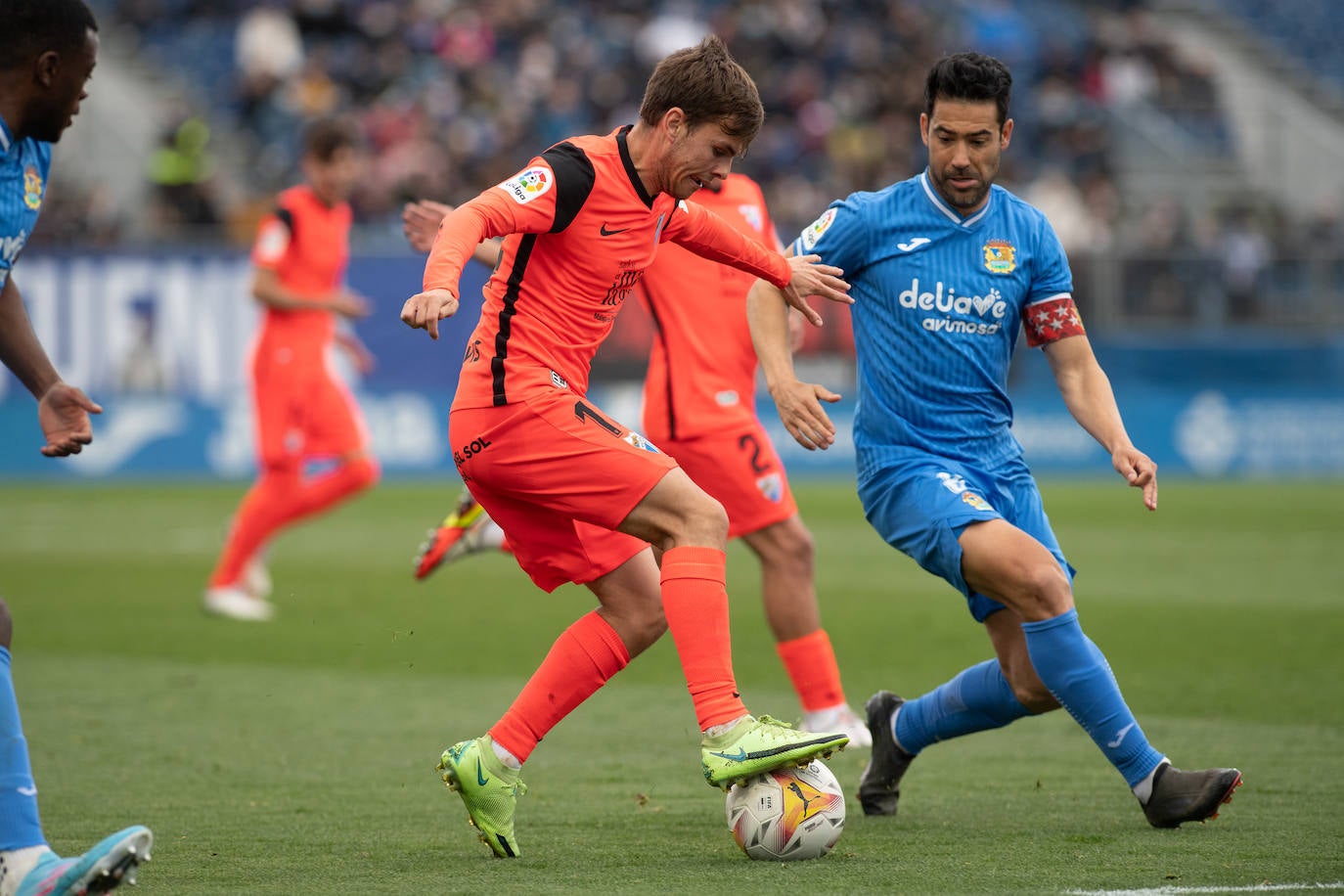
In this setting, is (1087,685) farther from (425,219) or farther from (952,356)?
(425,219)

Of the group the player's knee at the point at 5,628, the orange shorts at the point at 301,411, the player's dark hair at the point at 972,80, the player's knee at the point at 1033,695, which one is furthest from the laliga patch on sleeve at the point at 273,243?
the player's knee at the point at 5,628

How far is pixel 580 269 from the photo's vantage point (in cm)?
503

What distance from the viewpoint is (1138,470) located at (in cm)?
515

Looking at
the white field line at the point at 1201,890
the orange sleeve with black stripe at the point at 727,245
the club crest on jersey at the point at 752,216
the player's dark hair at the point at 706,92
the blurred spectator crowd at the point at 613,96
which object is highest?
the blurred spectator crowd at the point at 613,96

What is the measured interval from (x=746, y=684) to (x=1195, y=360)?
15801 mm

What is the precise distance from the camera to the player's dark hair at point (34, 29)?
4.19m

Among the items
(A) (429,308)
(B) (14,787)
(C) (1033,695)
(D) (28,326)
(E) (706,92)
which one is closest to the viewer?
(B) (14,787)

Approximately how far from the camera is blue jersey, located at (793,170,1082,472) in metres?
5.52

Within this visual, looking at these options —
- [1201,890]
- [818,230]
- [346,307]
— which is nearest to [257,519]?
[346,307]

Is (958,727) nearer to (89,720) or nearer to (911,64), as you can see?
(89,720)

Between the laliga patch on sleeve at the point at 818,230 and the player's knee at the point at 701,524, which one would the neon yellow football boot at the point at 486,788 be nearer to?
the player's knee at the point at 701,524

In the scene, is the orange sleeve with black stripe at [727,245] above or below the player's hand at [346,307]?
above

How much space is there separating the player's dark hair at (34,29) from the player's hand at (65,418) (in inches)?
35.3

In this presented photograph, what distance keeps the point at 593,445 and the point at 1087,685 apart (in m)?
1.68
